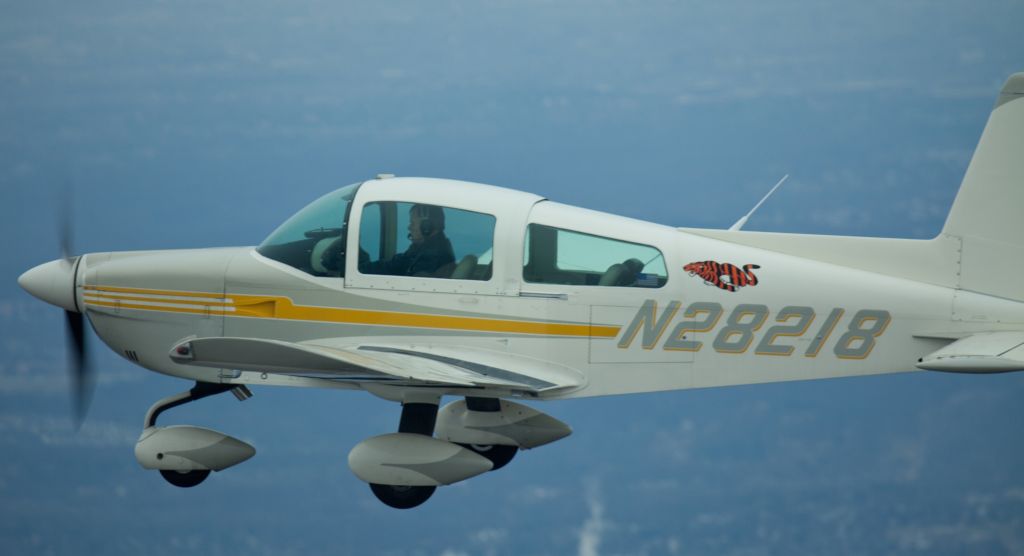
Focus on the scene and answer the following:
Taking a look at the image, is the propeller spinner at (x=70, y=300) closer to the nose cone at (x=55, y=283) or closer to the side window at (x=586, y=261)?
the nose cone at (x=55, y=283)

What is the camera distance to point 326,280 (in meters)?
11.1

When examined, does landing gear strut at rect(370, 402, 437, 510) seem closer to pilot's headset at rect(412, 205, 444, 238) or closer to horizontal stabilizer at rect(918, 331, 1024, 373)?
pilot's headset at rect(412, 205, 444, 238)

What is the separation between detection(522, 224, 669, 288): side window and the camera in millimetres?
10750

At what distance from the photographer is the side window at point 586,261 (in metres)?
10.8

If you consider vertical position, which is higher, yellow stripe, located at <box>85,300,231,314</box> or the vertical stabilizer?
the vertical stabilizer

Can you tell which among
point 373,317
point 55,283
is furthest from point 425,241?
point 55,283

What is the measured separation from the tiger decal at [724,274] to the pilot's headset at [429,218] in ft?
6.20

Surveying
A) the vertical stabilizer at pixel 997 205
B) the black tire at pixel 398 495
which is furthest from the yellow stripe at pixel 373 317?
the vertical stabilizer at pixel 997 205

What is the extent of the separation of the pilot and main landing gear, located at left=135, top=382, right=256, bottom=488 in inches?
68.6

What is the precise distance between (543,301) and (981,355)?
3141mm

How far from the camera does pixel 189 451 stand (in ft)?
37.5

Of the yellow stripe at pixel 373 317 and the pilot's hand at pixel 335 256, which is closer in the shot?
the yellow stripe at pixel 373 317

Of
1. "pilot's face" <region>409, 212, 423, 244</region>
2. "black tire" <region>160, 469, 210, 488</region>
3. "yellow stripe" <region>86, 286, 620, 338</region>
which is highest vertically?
"pilot's face" <region>409, 212, 423, 244</region>

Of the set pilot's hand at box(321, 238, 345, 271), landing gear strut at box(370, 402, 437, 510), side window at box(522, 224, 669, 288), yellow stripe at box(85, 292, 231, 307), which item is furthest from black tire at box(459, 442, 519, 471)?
yellow stripe at box(85, 292, 231, 307)
